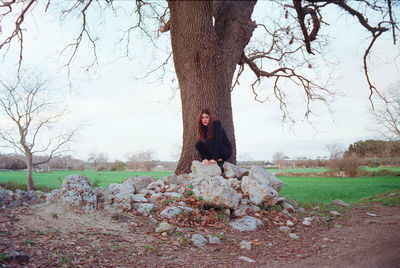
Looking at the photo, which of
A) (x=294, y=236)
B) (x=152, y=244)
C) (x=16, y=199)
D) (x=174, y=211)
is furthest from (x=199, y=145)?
(x=16, y=199)

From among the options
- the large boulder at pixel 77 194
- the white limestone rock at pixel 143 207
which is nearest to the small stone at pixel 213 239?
the white limestone rock at pixel 143 207

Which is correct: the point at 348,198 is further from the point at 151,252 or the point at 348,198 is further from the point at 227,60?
the point at 151,252

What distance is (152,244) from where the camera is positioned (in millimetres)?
3691

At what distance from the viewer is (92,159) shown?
2173 centimetres

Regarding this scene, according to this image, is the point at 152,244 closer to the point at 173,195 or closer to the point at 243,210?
the point at 173,195

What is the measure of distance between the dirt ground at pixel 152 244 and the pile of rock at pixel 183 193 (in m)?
0.25

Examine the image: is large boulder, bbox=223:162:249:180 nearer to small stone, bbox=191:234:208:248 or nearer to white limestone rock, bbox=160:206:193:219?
white limestone rock, bbox=160:206:193:219

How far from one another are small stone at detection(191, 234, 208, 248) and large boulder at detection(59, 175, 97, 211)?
1.82 meters

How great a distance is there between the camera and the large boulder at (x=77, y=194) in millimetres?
4527

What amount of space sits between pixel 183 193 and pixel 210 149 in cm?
138

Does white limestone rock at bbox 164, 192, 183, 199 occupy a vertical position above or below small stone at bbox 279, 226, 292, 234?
above

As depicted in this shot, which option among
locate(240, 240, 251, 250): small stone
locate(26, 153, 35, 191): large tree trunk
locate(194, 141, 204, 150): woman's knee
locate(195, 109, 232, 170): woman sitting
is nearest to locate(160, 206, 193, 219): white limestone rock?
locate(240, 240, 251, 250): small stone

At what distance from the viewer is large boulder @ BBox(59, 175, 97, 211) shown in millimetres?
4527

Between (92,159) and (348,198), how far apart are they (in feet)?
60.9
